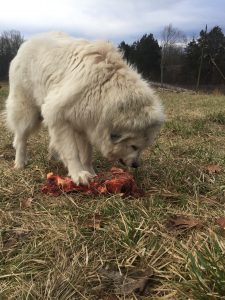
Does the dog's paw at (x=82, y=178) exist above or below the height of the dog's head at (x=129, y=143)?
below

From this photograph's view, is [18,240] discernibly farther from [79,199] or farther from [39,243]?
[79,199]

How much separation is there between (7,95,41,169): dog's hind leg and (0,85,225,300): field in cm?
85

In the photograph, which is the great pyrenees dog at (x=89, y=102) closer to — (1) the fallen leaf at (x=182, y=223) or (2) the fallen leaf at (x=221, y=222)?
(1) the fallen leaf at (x=182, y=223)

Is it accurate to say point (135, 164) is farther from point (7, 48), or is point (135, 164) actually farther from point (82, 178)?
point (7, 48)

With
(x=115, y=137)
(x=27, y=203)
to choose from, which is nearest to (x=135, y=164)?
(x=115, y=137)

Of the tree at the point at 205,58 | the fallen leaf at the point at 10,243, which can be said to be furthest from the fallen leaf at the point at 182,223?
the tree at the point at 205,58

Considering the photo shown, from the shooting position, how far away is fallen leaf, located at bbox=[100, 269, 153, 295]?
226cm

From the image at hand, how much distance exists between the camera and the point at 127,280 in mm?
2332

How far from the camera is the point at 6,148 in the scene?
6469 millimetres

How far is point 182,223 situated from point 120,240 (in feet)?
1.78

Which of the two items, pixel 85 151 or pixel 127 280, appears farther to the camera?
pixel 85 151

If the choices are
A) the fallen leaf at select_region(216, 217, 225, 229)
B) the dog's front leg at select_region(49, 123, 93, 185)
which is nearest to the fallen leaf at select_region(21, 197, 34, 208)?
the dog's front leg at select_region(49, 123, 93, 185)

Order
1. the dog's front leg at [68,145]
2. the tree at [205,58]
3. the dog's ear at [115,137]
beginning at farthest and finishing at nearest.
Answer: the tree at [205,58], the dog's front leg at [68,145], the dog's ear at [115,137]

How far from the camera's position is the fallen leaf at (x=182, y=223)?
291 cm
